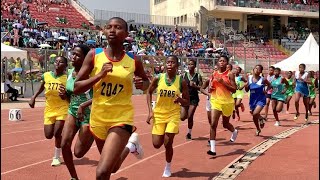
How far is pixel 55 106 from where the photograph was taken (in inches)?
290

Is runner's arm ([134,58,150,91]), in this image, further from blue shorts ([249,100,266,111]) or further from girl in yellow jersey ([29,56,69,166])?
blue shorts ([249,100,266,111])

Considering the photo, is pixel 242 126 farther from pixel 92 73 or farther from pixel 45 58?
pixel 45 58

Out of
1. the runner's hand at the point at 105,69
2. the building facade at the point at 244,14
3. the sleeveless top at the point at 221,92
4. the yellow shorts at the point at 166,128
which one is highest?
the building facade at the point at 244,14

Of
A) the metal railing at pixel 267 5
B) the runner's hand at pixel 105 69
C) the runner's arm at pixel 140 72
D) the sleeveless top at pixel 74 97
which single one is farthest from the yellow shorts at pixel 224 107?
the metal railing at pixel 267 5

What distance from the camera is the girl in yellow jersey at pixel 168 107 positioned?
682 cm

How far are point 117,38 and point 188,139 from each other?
648 centimetres

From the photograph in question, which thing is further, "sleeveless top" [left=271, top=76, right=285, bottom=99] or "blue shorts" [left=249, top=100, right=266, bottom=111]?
"sleeveless top" [left=271, top=76, right=285, bottom=99]

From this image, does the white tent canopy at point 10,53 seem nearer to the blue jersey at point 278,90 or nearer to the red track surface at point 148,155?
the red track surface at point 148,155

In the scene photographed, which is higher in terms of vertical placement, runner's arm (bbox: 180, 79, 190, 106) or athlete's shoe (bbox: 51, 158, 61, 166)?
runner's arm (bbox: 180, 79, 190, 106)

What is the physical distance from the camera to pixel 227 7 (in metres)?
44.3

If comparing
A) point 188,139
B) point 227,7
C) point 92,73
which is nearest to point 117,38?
point 92,73

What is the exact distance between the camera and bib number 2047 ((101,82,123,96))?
448 cm

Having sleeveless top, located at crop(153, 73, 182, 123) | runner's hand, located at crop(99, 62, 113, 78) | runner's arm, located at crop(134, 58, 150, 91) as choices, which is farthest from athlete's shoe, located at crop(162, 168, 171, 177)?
runner's hand, located at crop(99, 62, 113, 78)

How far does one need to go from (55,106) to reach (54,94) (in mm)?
211
